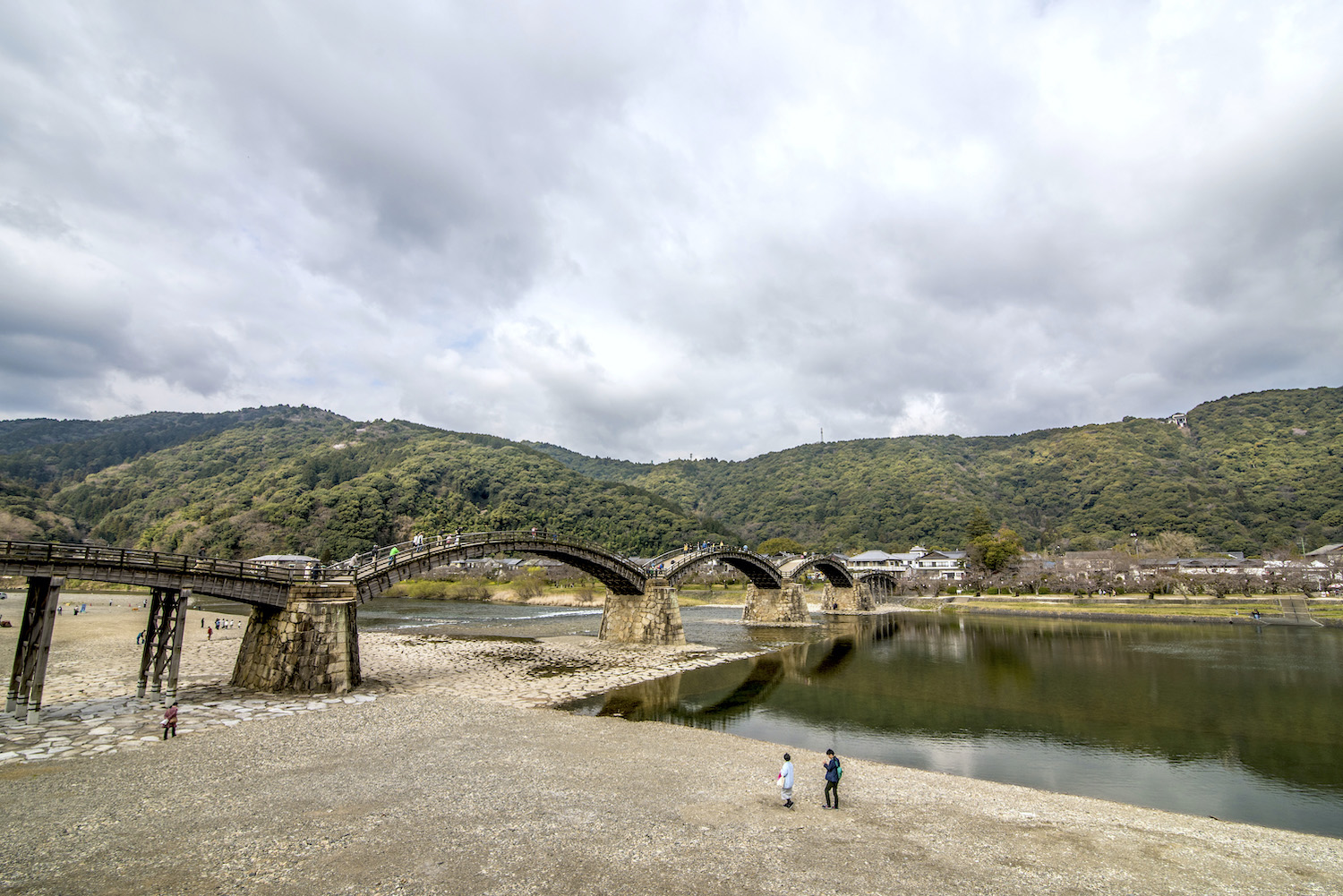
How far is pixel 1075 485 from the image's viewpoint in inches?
5231

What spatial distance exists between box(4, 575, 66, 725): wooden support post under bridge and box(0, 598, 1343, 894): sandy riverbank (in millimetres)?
842

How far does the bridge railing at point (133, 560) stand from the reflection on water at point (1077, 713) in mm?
11452

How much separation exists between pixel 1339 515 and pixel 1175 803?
117846mm

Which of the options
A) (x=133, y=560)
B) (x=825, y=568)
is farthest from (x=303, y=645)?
(x=825, y=568)

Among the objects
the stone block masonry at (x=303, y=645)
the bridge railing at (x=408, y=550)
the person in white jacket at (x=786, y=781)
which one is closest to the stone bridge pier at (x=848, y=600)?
the bridge railing at (x=408, y=550)

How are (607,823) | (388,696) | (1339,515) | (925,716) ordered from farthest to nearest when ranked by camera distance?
(1339,515), (925,716), (388,696), (607,823)

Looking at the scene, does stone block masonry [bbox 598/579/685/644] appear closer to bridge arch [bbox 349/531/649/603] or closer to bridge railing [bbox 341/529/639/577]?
bridge arch [bbox 349/531/649/603]

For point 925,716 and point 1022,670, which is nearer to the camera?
point 925,716

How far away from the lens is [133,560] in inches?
663

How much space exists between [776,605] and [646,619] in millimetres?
21722

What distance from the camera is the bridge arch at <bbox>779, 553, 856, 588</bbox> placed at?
5691cm

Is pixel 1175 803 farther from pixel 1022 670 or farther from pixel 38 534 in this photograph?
pixel 38 534

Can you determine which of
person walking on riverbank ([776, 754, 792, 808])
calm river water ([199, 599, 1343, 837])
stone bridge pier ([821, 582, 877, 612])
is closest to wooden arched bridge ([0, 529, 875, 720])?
calm river water ([199, 599, 1343, 837])

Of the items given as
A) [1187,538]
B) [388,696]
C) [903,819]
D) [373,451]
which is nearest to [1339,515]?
[1187,538]
